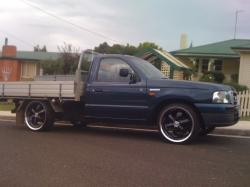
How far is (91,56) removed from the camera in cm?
1122

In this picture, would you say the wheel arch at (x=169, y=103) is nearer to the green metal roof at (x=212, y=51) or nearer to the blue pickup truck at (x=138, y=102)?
the blue pickup truck at (x=138, y=102)

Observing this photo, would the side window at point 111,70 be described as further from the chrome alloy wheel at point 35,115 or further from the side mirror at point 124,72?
the chrome alloy wheel at point 35,115

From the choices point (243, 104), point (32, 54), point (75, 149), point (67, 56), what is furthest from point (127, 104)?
point (32, 54)

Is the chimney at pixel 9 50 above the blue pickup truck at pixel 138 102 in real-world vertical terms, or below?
above

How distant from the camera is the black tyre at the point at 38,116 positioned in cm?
1106

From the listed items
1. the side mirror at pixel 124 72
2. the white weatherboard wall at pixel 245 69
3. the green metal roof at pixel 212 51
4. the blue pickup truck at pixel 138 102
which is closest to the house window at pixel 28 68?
the green metal roof at pixel 212 51

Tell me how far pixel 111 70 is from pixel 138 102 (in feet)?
3.44

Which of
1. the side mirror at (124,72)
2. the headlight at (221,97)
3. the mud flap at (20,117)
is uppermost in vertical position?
the side mirror at (124,72)

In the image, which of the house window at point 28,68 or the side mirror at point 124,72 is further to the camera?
the house window at point 28,68

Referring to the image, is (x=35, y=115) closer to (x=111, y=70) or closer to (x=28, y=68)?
(x=111, y=70)

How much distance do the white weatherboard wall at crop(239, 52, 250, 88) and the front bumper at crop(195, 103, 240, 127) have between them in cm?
1576

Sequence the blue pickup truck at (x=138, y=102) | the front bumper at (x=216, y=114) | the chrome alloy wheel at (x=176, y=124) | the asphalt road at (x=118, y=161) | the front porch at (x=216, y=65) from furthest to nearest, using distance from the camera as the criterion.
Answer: the front porch at (x=216, y=65), the chrome alloy wheel at (x=176, y=124), the blue pickup truck at (x=138, y=102), the front bumper at (x=216, y=114), the asphalt road at (x=118, y=161)

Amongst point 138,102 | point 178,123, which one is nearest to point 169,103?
point 178,123

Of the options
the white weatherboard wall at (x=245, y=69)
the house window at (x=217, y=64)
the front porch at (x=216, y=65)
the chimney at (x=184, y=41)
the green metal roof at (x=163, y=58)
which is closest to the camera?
the white weatherboard wall at (x=245, y=69)
